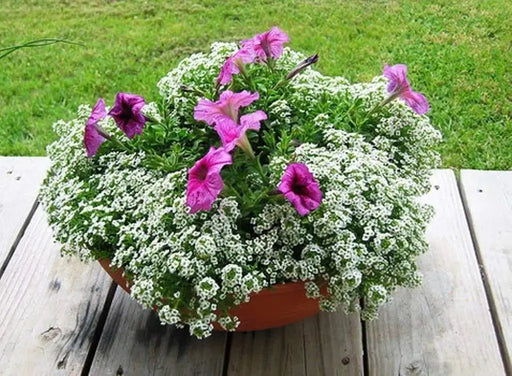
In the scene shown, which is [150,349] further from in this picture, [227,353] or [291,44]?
[291,44]

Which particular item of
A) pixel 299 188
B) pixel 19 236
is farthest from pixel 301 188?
pixel 19 236

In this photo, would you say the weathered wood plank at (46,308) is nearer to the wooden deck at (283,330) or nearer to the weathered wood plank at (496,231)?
the wooden deck at (283,330)

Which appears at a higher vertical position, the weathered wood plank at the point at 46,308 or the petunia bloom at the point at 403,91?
the petunia bloom at the point at 403,91

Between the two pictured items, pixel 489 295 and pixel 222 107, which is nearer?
pixel 222 107

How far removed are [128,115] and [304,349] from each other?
1.76 feet

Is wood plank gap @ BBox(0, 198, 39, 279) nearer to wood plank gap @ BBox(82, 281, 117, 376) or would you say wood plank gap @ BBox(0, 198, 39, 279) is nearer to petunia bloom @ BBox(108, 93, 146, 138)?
wood plank gap @ BBox(82, 281, 117, 376)

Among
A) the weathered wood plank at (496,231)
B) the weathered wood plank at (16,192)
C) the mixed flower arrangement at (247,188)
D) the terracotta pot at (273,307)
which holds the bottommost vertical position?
the weathered wood plank at (16,192)

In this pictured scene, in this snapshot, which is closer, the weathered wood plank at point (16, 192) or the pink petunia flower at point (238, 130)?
the pink petunia flower at point (238, 130)

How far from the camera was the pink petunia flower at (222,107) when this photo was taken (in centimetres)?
127

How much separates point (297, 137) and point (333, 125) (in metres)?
0.07

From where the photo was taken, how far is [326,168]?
49.0 inches

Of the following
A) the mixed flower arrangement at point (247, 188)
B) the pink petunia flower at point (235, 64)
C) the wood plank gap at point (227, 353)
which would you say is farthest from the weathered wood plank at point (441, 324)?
the pink petunia flower at point (235, 64)

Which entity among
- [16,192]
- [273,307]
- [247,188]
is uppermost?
[247,188]

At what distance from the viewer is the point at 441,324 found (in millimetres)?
1349
